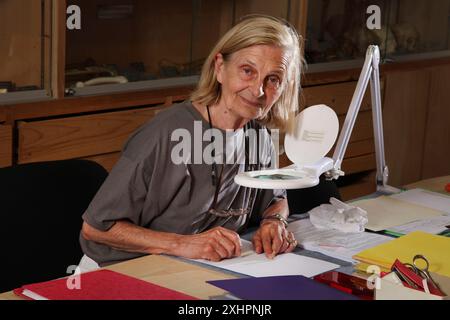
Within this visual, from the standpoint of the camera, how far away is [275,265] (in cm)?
190

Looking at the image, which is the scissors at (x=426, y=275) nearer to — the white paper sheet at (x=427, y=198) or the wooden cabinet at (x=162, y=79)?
the white paper sheet at (x=427, y=198)

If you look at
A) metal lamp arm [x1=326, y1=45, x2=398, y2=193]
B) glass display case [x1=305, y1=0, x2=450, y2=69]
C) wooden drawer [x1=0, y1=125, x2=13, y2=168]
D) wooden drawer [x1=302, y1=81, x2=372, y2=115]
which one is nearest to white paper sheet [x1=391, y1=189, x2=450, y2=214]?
metal lamp arm [x1=326, y1=45, x2=398, y2=193]

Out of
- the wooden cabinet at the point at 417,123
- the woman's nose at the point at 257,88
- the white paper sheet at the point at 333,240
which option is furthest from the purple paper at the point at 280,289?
the wooden cabinet at the point at 417,123

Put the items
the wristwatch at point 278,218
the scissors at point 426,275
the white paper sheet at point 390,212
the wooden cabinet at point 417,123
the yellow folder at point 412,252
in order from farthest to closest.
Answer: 1. the wooden cabinet at point 417,123
2. the white paper sheet at point 390,212
3. the wristwatch at point 278,218
4. the yellow folder at point 412,252
5. the scissors at point 426,275

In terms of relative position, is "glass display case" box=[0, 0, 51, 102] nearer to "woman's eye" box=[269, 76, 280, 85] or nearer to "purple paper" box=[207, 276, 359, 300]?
"woman's eye" box=[269, 76, 280, 85]

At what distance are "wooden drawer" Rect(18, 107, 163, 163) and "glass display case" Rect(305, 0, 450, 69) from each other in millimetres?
1146

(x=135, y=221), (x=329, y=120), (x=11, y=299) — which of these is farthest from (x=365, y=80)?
(x=11, y=299)

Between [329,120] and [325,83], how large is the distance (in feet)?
7.38

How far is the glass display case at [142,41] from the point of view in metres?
3.16

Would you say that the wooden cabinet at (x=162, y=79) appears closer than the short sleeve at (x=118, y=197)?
No

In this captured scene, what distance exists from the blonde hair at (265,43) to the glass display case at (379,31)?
193 centimetres

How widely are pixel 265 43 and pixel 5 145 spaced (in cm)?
120

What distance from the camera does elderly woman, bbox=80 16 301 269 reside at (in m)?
1.99

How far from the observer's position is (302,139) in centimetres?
200
